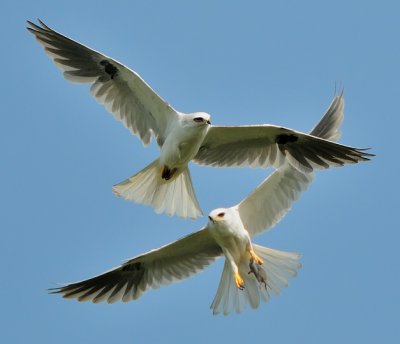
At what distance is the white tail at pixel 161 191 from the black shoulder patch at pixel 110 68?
3.20 ft

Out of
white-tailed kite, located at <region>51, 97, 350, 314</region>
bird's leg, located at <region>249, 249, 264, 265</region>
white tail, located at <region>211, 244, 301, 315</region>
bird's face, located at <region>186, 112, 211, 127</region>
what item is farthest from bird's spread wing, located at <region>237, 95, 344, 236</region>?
bird's face, located at <region>186, 112, 211, 127</region>

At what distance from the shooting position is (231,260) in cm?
1165

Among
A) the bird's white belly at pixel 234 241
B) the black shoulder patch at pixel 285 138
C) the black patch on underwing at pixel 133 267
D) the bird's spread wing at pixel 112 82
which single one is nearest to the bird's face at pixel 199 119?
the bird's spread wing at pixel 112 82

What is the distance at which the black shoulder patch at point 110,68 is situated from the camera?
1167 cm

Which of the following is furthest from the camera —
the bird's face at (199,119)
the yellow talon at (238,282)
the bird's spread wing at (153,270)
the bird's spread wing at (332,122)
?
the bird's spread wing at (332,122)

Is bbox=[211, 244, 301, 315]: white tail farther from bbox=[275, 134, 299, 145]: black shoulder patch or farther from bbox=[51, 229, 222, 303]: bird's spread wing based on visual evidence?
bbox=[275, 134, 299, 145]: black shoulder patch

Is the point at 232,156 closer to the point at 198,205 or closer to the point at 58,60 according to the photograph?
the point at 198,205

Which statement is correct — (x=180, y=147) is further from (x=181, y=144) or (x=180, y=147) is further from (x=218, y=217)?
(x=218, y=217)

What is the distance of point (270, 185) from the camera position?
40.1 ft

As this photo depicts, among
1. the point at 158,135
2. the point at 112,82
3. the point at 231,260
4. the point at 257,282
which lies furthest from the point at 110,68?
the point at 257,282

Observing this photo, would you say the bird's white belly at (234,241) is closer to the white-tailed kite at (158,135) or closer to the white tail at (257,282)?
→ the white tail at (257,282)

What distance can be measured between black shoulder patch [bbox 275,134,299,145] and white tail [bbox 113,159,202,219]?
972mm

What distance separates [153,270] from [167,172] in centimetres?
126

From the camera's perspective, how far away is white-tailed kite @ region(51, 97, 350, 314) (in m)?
11.7
